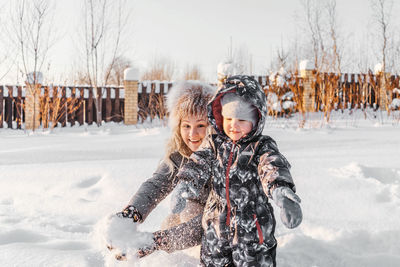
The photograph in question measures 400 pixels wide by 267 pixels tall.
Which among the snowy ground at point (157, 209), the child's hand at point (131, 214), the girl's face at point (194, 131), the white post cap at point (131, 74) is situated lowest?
the snowy ground at point (157, 209)

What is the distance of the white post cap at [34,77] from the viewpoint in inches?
392

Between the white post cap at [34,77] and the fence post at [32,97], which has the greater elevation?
the white post cap at [34,77]

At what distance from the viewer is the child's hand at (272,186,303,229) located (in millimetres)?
1070

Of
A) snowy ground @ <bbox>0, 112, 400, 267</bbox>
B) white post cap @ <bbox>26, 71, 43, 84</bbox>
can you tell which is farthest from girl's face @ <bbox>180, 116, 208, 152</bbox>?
white post cap @ <bbox>26, 71, 43, 84</bbox>

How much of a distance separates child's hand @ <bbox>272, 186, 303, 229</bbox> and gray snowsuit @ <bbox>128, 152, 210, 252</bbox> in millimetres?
466

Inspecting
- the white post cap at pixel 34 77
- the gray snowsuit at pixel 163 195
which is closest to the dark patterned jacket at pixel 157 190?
the gray snowsuit at pixel 163 195

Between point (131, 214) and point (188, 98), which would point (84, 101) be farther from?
point (131, 214)

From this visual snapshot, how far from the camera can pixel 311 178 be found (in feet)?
9.98

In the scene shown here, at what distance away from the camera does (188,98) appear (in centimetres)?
171

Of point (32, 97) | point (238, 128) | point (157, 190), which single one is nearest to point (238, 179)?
point (238, 128)

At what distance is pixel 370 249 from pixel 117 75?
2650 centimetres

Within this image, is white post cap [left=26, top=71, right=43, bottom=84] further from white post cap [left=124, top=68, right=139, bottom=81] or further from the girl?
the girl

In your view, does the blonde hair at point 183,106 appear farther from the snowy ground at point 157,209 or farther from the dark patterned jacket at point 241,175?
the snowy ground at point 157,209

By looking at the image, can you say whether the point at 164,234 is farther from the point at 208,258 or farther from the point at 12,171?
the point at 12,171
